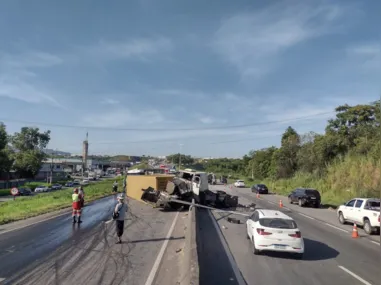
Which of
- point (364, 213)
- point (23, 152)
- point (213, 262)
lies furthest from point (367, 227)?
point (23, 152)

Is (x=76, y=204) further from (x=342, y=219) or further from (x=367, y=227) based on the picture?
(x=342, y=219)

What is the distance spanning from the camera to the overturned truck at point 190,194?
26406mm

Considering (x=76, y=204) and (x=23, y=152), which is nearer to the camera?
(x=76, y=204)

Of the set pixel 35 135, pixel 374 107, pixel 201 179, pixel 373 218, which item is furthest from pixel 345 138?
pixel 35 135

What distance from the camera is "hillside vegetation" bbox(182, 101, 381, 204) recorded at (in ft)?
121

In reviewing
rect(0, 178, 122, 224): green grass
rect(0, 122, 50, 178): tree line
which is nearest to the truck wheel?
rect(0, 178, 122, 224): green grass

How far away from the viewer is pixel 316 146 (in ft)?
181

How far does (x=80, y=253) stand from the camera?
1217cm

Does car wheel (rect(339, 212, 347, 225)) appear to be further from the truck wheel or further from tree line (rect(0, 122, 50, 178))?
tree line (rect(0, 122, 50, 178))

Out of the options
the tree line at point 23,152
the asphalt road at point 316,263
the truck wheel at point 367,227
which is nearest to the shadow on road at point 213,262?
the asphalt road at point 316,263

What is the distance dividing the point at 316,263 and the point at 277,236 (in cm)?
142

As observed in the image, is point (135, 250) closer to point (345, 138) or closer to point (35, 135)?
point (345, 138)

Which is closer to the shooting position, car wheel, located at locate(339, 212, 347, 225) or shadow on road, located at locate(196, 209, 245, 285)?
shadow on road, located at locate(196, 209, 245, 285)

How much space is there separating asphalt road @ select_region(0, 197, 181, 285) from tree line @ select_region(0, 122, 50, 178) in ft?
213
